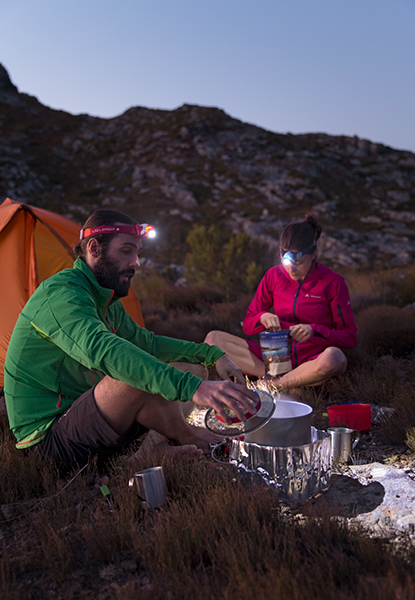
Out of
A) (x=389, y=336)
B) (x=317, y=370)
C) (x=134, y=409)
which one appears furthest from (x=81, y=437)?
(x=389, y=336)

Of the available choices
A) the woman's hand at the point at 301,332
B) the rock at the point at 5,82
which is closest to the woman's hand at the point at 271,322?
the woman's hand at the point at 301,332

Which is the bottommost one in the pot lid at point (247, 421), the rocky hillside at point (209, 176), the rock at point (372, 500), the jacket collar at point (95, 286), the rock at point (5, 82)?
the rock at point (372, 500)

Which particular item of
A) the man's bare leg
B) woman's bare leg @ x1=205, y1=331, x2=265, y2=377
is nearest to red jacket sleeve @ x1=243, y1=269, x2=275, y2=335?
woman's bare leg @ x1=205, y1=331, x2=265, y2=377

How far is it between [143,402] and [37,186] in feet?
113

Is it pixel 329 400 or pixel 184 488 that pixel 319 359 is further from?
pixel 184 488

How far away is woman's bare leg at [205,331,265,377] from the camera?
14.4 feet

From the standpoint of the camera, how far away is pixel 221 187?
109 ft

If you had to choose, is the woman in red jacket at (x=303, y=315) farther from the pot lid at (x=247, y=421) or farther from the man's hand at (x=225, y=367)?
the pot lid at (x=247, y=421)

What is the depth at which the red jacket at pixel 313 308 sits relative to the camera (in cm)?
402

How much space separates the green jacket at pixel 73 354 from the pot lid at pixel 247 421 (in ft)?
1.32

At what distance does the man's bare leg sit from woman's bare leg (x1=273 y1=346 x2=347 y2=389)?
1558 mm

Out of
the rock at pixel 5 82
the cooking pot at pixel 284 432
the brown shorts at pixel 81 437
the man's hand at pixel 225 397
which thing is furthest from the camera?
the rock at pixel 5 82

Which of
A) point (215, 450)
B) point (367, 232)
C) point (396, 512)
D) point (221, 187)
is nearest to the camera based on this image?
point (396, 512)

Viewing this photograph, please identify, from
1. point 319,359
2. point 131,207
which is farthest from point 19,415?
point 131,207
